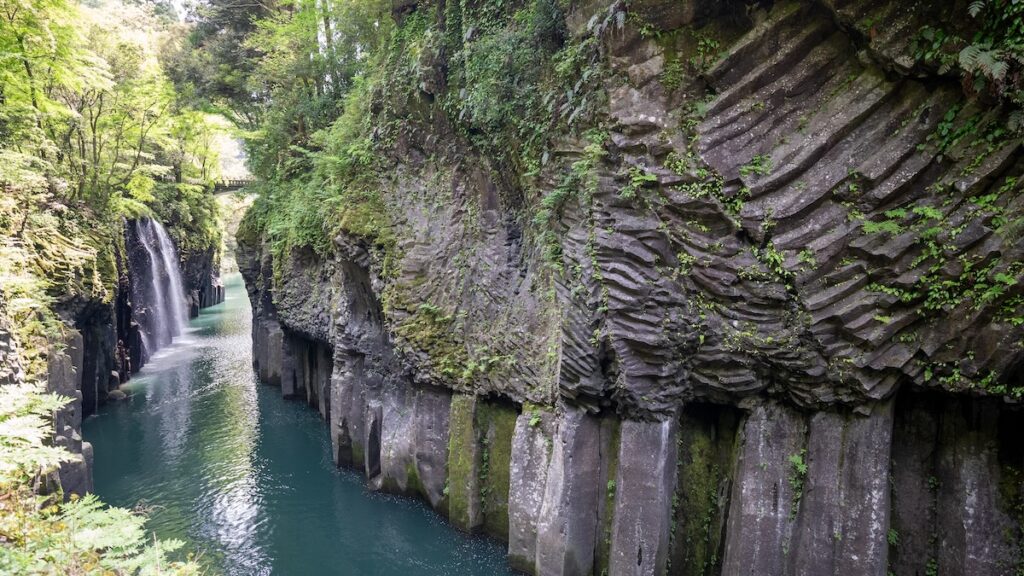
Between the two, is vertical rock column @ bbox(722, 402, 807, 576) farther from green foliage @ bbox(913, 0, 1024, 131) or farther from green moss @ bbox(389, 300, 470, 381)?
green moss @ bbox(389, 300, 470, 381)

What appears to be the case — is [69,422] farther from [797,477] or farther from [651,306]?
[797,477]

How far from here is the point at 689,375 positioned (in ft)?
26.6

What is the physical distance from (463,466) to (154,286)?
23233mm

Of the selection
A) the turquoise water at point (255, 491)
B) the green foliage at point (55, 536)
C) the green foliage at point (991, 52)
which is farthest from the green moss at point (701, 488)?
the green foliage at point (55, 536)

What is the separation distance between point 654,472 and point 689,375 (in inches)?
57.8

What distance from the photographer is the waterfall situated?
81.5ft

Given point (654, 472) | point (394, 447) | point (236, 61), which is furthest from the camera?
point (236, 61)

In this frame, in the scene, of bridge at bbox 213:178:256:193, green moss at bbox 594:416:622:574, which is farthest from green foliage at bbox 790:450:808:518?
bridge at bbox 213:178:256:193

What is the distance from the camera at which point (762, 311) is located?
738cm

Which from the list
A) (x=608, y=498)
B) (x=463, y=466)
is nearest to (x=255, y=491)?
(x=463, y=466)

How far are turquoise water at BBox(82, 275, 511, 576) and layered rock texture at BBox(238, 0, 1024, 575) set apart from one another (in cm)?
170

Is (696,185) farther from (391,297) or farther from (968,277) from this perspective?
(391,297)

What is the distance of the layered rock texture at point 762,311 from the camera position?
20.9 feet

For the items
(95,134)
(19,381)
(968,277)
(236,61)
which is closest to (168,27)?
(236,61)
